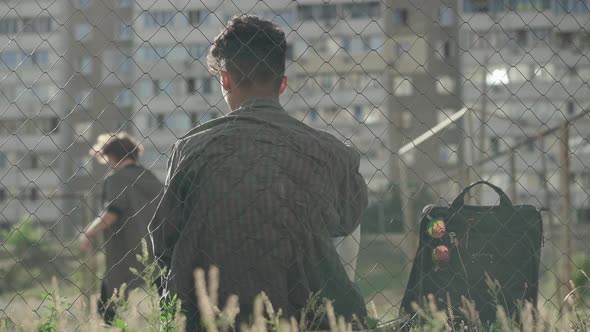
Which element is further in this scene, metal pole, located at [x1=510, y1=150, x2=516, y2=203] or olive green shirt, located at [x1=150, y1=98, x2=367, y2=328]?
metal pole, located at [x1=510, y1=150, x2=516, y2=203]

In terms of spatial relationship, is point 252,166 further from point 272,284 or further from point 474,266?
point 474,266

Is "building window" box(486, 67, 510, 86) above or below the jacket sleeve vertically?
above

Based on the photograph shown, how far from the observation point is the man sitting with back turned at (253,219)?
3217mm

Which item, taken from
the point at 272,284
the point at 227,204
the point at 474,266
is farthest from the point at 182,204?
the point at 474,266

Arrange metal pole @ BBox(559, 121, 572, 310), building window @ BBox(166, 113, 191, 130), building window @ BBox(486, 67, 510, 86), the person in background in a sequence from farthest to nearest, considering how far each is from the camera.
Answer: building window @ BBox(166, 113, 191, 130)
the person in background
metal pole @ BBox(559, 121, 572, 310)
building window @ BBox(486, 67, 510, 86)

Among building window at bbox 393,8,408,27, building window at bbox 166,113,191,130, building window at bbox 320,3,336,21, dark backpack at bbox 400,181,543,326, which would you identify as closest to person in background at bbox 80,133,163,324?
building window at bbox 320,3,336,21

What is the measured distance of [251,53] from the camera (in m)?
3.43

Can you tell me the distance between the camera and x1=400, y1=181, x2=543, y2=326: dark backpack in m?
3.62

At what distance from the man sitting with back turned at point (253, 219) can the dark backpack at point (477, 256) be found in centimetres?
Answer: 45

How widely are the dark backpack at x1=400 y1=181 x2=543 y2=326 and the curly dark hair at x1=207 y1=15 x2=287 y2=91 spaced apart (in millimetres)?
686

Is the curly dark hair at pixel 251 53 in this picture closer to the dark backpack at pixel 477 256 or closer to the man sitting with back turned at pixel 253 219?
the man sitting with back turned at pixel 253 219

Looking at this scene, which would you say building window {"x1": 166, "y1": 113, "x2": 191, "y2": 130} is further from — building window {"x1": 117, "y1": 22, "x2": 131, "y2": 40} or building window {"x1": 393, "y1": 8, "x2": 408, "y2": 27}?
building window {"x1": 393, "y1": 8, "x2": 408, "y2": 27}

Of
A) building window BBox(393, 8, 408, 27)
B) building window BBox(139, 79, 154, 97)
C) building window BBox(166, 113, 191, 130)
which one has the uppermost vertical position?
building window BBox(139, 79, 154, 97)

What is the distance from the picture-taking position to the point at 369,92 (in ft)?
148
